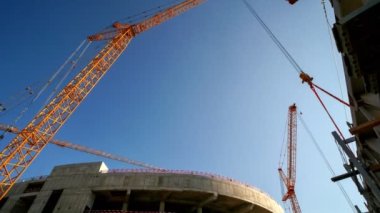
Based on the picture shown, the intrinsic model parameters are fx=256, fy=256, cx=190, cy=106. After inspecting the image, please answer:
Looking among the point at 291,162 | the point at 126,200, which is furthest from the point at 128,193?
the point at 291,162

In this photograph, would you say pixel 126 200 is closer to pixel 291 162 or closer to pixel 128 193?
pixel 128 193

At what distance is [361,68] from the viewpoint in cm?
521

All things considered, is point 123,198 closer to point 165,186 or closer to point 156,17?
point 165,186

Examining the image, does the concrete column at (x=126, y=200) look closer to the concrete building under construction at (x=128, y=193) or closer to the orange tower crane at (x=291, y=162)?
the concrete building under construction at (x=128, y=193)

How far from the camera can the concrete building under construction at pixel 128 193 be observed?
2662 cm

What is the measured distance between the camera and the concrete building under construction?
26625 mm

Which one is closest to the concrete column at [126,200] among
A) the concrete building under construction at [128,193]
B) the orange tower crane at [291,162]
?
the concrete building under construction at [128,193]

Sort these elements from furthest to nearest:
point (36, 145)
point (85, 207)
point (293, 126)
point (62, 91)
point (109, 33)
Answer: point (293, 126) < point (109, 33) < point (62, 91) < point (36, 145) < point (85, 207)

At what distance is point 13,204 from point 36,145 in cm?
673

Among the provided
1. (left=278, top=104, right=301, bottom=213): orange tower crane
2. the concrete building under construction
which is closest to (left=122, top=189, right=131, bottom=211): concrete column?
the concrete building under construction

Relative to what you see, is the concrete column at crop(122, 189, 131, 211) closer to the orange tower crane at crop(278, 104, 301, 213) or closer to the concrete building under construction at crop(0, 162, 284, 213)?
the concrete building under construction at crop(0, 162, 284, 213)

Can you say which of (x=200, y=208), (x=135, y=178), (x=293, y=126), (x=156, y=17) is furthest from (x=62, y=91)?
(x=293, y=126)

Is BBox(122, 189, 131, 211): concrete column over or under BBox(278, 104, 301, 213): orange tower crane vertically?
under

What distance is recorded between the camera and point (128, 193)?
86.9 feet
